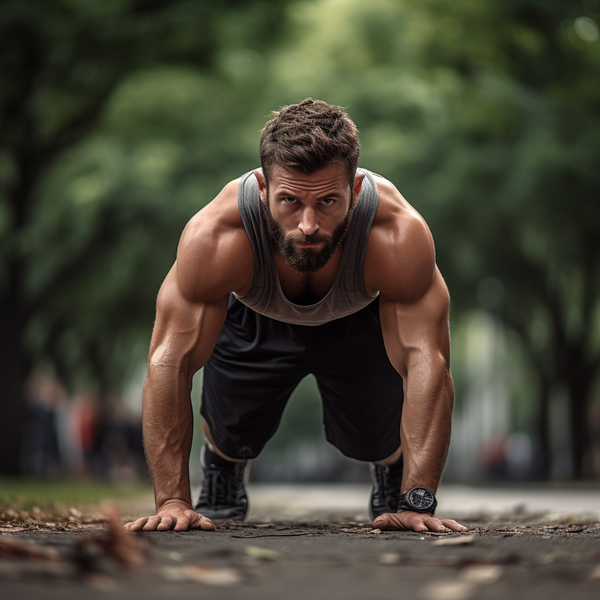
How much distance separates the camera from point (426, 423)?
398cm

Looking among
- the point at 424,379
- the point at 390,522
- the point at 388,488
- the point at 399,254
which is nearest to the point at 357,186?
the point at 399,254

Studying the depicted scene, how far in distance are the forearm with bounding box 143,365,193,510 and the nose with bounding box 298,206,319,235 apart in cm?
88

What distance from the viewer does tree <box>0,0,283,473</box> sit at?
1152cm

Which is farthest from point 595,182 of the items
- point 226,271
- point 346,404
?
point 226,271

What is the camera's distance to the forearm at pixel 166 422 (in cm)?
399

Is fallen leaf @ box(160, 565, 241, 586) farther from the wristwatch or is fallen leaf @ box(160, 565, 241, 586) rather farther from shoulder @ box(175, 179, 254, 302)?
shoulder @ box(175, 179, 254, 302)

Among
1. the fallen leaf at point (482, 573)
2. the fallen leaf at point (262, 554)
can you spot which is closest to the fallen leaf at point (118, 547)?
the fallen leaf at point (262, 554)

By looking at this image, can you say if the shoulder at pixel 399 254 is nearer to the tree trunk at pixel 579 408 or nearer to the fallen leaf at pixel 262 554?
the fallen leaf at pixel 262 554

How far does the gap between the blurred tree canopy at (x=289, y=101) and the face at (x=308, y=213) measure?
27.5 ft

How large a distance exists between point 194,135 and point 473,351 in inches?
838

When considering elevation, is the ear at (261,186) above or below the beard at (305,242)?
above

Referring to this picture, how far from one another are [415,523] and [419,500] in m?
0.16

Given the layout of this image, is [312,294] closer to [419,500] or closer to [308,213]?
[308,213]

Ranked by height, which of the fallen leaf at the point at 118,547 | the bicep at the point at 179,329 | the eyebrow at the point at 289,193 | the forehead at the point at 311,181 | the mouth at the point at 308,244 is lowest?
the fallen leaf at the point at 118,547
